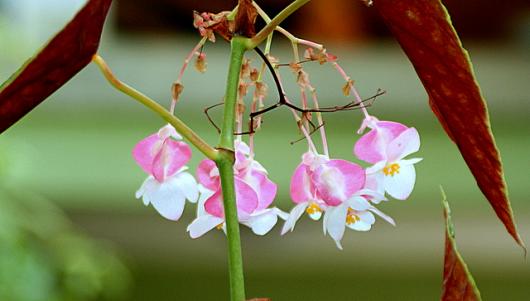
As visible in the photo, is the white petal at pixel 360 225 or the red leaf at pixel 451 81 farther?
the white petal at pixel 360 225

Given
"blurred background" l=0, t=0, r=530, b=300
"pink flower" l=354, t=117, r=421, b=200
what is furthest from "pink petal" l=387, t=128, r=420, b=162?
"blurred background" l=0, t=0, r=530, b=300

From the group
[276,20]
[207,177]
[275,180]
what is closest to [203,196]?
[207,177]

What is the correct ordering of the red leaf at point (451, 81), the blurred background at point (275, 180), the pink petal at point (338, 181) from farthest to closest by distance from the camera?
the blurred background at point (275, 180) → the pink petal at point (338, 181) → the red leaf at point (451, 81)

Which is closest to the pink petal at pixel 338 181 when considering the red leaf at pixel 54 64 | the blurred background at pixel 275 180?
the red leaf at pixel 54 64

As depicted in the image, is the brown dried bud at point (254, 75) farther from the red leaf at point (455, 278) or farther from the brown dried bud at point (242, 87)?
the red leaf at point (455, 278)

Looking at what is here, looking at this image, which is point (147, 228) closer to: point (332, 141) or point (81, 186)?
point (81, 186)

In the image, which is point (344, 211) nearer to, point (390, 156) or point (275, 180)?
point (390, 156)

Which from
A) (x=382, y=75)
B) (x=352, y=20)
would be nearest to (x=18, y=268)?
(x=382, y=75)
